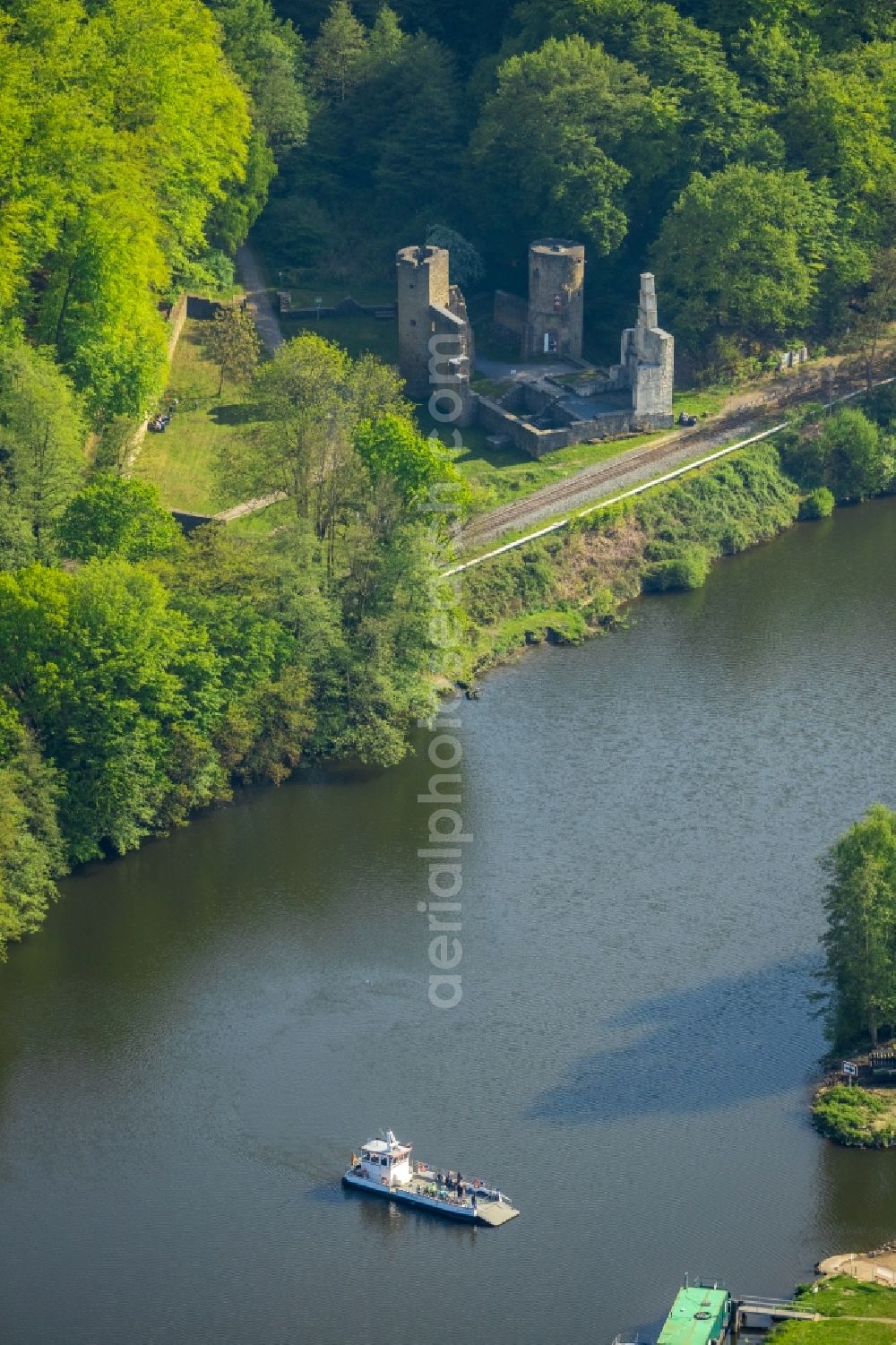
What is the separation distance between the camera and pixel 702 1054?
8444 centimetres

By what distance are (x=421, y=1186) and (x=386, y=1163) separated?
111cm

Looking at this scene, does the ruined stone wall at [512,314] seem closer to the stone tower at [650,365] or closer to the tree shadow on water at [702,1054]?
the stone tower at [650,365]

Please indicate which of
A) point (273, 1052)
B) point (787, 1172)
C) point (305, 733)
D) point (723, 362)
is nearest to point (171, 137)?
point (723, 362)

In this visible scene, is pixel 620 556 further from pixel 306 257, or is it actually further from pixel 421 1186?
pixel 421 1186

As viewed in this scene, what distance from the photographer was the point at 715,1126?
81.4m

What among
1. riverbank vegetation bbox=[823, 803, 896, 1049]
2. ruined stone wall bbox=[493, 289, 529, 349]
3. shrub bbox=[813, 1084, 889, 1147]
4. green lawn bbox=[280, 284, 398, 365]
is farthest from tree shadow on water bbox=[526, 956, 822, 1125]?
ruined stone wall bbox=[493, 289, 529, 349]

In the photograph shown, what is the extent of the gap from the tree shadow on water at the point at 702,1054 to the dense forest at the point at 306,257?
18.4 metres

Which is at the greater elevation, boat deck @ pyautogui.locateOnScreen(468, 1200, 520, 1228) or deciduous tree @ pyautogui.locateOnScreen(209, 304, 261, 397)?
deciduous tree @ pyautogui.locateOnScreen(209, 304, 261, 397)

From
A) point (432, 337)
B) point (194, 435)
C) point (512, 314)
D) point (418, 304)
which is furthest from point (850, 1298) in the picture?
point (512, 314)

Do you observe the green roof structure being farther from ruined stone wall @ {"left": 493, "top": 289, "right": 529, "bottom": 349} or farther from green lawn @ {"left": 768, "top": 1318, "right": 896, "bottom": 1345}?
ruined stone wall @ {"left": 493, "top": 289, "right": 529, "bottom": 349}

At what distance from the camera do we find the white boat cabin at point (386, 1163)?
78875 millimetres

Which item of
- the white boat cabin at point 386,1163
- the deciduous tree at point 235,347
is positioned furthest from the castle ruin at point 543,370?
the white boat cabin at point 386,1163

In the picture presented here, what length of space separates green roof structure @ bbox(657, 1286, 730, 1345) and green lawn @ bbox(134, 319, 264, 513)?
44.7 meters

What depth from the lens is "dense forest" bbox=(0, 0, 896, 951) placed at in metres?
97.2
